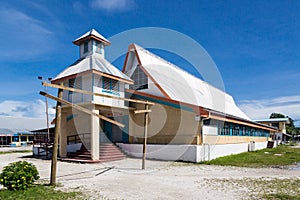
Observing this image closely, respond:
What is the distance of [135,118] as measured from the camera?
1797cm

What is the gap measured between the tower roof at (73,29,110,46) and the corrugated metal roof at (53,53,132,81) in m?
1.13

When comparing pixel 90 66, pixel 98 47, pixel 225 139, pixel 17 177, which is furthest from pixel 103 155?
pixel 225 139

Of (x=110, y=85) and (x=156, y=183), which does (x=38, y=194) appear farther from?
(x=110, y=85)

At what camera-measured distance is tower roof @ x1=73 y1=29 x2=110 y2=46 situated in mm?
16875

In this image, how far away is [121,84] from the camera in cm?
1677

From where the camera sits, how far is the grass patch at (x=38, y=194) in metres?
6.33

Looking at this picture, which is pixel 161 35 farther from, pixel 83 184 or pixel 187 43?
pixel 83 184

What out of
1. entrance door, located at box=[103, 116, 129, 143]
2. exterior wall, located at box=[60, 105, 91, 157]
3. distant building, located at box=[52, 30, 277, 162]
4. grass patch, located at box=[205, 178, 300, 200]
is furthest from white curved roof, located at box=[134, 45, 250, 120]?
grass patch, located at box=[205, 178, 300, 200]

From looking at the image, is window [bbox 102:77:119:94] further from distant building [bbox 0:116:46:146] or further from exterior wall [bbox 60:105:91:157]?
distant building [bbox 0:116:46:146]

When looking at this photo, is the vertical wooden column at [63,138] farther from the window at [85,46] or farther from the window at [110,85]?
the window at [85,46]

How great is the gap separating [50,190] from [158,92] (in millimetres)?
11596

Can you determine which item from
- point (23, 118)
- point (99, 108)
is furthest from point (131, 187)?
point (23, 118)

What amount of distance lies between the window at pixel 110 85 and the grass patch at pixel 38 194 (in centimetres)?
874

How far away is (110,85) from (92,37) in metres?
3.96
